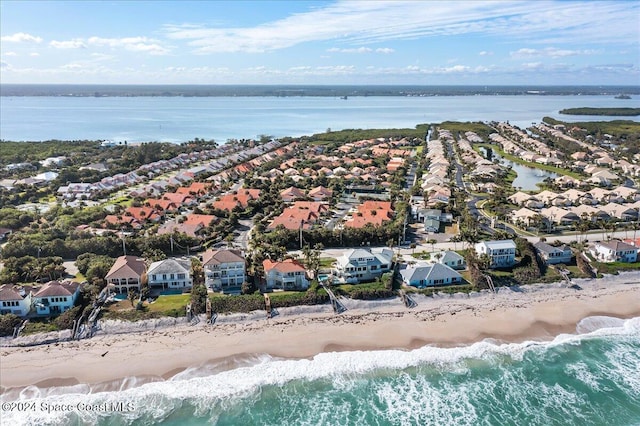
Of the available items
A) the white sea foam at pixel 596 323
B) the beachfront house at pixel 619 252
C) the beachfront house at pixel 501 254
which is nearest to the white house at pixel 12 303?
the beachfront house at pixel 501 254

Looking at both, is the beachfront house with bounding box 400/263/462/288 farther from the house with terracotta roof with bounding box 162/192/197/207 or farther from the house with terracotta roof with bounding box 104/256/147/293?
the house with terracotta roof with bounding box 162/192/197/207

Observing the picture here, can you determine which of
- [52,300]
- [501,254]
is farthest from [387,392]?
[52,300]

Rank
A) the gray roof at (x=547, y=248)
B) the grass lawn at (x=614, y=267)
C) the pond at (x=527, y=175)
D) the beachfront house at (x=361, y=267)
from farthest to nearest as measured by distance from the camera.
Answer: the pond at (x=527, y=175) < the gray roof at (x=547, y=248) < the grass lawn at (x=614, y=267) < the beachfront house at (x=361, y=267)

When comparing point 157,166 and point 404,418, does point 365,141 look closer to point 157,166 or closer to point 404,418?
point 157,166

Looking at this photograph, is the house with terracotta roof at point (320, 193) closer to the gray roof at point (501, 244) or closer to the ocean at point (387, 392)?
the gray roof at point (501, 244)

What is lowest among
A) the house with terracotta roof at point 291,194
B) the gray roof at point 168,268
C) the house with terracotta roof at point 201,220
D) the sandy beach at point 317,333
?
the sandy beach at point 317,333

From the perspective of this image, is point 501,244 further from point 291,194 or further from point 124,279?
point 291,194

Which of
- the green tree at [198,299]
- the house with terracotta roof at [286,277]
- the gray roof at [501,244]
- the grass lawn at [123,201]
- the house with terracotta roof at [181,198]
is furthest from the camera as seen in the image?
the grass lawn at [123,201]

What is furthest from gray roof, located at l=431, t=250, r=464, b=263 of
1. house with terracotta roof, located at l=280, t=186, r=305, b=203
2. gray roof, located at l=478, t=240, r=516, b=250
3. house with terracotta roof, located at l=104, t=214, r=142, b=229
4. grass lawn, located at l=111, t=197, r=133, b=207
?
grass lawn, located at l=111, t=197, r=133, b=207
